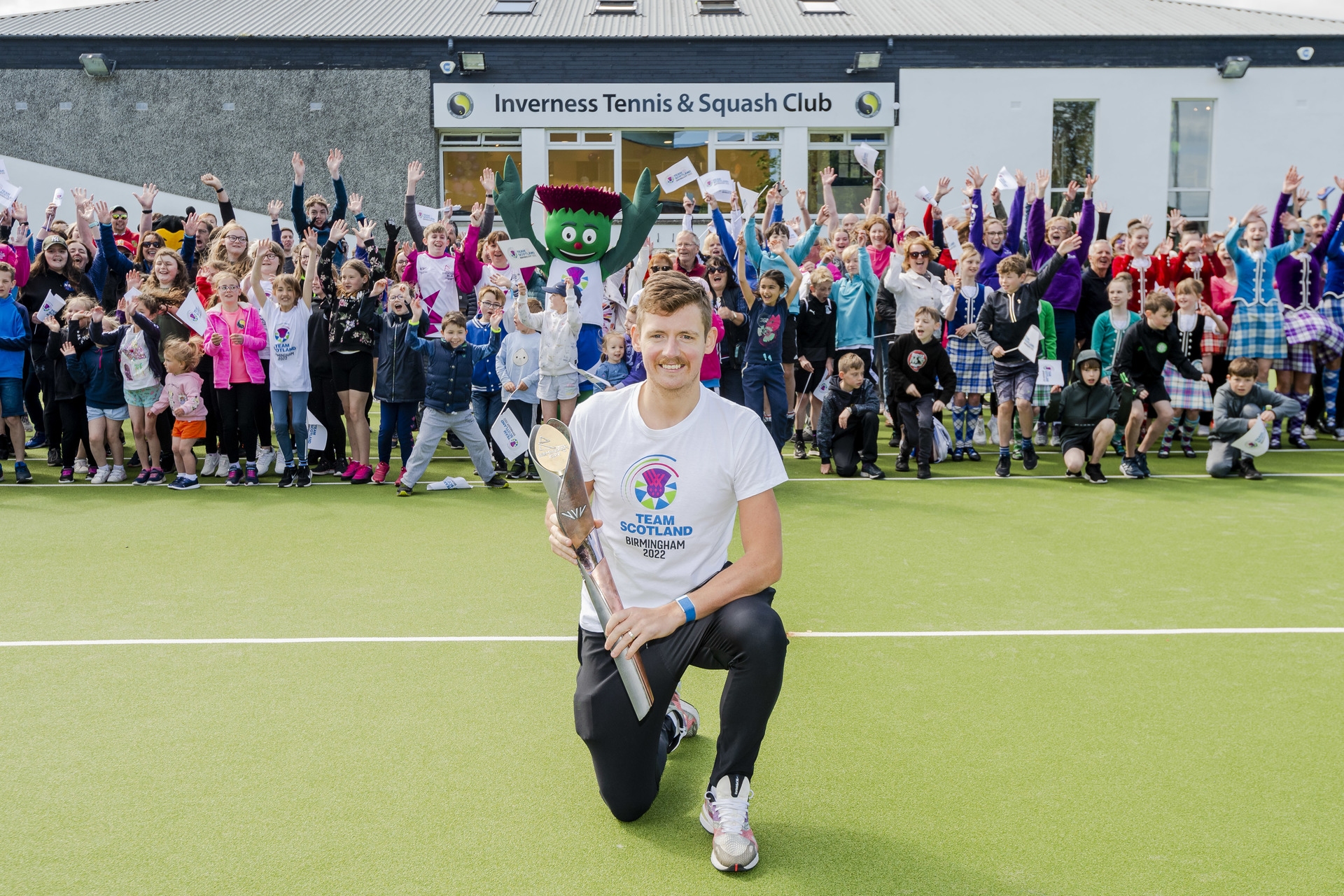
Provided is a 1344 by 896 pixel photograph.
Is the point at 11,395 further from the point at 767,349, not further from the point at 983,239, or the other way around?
the point at 983,239

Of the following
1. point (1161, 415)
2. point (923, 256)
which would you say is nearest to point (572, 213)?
point (923, 256)

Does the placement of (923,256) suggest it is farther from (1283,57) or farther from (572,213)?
(1283,57)

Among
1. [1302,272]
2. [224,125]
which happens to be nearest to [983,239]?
[1302,272]

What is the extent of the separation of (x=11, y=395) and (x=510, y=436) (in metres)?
4.27

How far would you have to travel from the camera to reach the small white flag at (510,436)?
8.52m

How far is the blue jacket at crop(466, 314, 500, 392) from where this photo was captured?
9.33m

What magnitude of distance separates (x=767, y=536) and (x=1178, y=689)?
2.16 m

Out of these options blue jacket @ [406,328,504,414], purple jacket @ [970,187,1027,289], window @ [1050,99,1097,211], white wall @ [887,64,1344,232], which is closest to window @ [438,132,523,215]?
white wall @ [887,64,1344,232]

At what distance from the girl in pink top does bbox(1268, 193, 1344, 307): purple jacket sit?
969cm

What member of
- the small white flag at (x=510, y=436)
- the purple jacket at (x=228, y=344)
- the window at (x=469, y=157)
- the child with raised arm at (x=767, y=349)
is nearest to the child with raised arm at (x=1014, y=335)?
the child with raised arm at (x=767, y=349)

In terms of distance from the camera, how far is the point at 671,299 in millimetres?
3191

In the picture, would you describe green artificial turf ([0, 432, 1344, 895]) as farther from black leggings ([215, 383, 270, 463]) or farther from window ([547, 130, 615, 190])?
window ([547, 130, 615, 190])

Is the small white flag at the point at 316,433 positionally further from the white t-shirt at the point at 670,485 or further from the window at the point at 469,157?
the window at the point at 469,157

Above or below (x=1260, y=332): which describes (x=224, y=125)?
above
